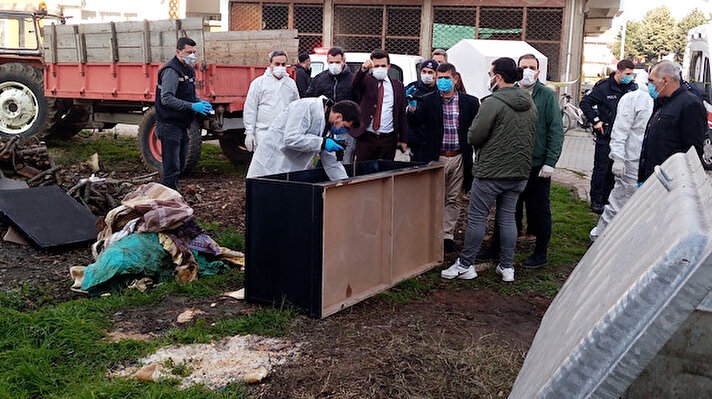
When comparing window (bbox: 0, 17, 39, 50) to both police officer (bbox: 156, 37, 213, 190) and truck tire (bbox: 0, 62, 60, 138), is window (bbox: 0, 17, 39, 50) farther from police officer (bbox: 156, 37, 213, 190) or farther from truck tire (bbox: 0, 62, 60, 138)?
police officer (bbox: 156, 37, 213, 190)

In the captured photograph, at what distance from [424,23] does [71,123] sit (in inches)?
395

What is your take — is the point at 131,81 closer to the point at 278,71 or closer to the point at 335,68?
the point at 278,71

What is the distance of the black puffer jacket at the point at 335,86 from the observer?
7.79 meters

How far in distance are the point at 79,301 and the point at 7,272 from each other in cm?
119

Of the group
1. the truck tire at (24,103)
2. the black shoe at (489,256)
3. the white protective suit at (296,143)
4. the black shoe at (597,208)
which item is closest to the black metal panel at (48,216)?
the white protective suit at (296,143)

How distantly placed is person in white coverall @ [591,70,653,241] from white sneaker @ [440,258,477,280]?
1.80 metres

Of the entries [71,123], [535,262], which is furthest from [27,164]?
[535,262]

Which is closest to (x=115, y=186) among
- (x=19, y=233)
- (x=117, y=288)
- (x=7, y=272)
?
(x=19, y=233)

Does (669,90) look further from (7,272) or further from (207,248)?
(7,272)

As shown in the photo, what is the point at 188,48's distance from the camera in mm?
7773

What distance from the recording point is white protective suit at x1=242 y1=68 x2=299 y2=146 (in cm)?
802

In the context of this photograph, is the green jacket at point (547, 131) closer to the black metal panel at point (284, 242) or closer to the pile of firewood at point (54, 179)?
the black metal panel at point (284, 242)

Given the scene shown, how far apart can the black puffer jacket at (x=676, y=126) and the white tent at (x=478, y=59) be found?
29.1 feet

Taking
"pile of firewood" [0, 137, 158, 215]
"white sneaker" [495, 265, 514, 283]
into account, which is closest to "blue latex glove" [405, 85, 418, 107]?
"white sneaker" [495, 265, 514, 283]
